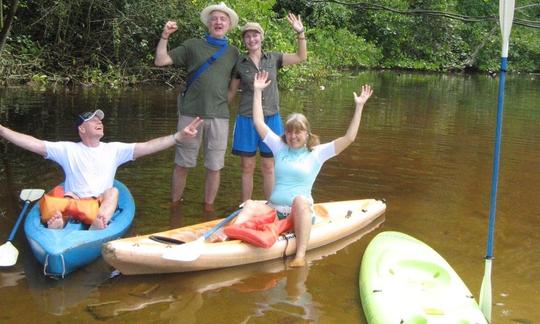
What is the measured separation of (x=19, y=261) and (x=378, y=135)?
6883 millimetres

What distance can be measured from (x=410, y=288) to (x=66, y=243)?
6.93ft

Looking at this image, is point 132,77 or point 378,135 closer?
point 378,135

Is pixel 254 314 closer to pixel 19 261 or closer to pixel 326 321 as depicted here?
pixel 326 321

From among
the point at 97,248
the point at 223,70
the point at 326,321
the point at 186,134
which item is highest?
the point at 223,70

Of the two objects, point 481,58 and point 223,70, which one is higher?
point 481,58

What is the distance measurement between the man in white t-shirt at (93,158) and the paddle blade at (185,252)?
2.09 ft

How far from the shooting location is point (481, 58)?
2998cm

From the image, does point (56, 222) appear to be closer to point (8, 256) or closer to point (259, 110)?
point (8, 256)

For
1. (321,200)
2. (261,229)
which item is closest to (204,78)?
(261,229)

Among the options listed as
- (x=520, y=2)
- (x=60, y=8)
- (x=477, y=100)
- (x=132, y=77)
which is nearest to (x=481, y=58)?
(x=520, y=2)

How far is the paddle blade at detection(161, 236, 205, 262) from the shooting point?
147 inches

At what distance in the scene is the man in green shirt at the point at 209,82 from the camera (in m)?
5.04

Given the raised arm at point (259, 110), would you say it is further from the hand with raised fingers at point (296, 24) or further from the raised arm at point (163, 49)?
the raised arm at point (163, 49)

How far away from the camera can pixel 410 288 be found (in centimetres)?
348
